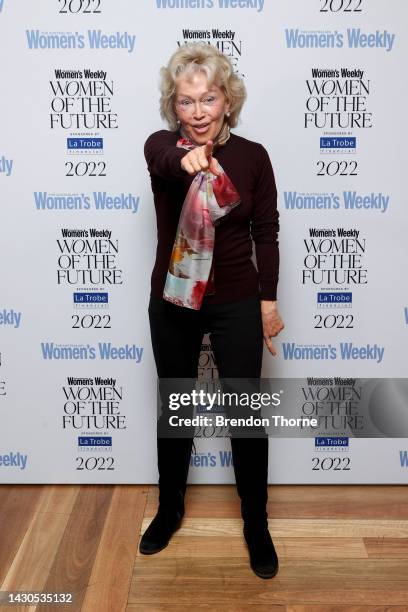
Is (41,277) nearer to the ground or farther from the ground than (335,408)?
farther from the ground

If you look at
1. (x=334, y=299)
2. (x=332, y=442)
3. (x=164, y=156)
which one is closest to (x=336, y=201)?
(x=334, y=299)

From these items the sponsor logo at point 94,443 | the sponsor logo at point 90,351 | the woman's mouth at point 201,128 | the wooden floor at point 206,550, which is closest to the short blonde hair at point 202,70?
the woman's mouth at point 201,128

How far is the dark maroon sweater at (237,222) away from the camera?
6.08 ft

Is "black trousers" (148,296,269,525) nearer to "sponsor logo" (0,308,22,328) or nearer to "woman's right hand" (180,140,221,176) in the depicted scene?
"woman's right hand" (180,140,221,176)

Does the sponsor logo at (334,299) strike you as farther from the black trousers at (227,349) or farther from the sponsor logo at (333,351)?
the black trousers at (227,349)

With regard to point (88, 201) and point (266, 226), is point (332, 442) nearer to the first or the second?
point (266, 226)

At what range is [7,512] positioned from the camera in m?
2.36

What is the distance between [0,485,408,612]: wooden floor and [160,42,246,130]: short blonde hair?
137cm

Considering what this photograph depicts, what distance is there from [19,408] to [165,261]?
0.96 meters

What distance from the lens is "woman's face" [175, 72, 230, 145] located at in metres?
1.81

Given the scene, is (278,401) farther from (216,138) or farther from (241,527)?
(216,138)

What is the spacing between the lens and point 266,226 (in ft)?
6.38

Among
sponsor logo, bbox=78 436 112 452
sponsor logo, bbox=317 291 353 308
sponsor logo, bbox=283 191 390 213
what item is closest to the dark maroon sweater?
sponsor logo, bbox=283 191 390 213

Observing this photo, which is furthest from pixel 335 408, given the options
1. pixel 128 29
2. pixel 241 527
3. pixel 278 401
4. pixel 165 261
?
pixel 128 29
